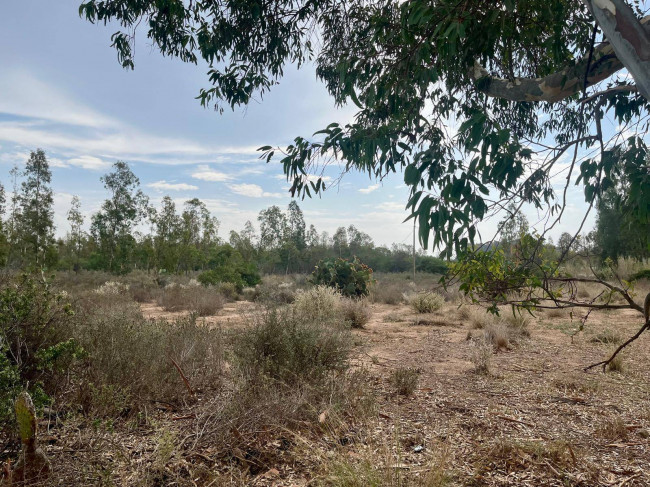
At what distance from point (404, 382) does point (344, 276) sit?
383 inches

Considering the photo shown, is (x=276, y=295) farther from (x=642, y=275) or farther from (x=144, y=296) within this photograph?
(x=642, y=275)

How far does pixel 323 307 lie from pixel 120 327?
19.8 ft

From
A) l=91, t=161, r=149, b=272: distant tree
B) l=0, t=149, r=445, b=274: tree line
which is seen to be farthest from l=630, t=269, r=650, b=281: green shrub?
l=91, t=161, r=149, b=272: distant tree

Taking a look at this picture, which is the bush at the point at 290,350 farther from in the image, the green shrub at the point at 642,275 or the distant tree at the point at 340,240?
the distant tree at the point at 340,240

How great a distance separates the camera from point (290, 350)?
4.37m

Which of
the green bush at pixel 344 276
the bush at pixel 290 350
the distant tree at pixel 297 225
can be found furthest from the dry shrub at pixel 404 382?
the distant tree at pixel 297 225

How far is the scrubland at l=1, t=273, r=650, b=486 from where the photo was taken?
8.08 feet

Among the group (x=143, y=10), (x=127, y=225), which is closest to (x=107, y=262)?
(x=127, y=225)

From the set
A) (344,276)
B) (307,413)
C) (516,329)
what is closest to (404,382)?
(307,413)

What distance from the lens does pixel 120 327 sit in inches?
160

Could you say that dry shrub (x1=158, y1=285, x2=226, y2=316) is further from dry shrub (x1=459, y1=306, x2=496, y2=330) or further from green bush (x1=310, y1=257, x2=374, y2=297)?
dry shrub (x1=459, y1=306, x2=496, y2=330)

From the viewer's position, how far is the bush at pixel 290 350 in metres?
4.07

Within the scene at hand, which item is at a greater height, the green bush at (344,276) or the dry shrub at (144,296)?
the green bush at (344,276)

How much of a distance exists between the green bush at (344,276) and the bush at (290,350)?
845 cm
